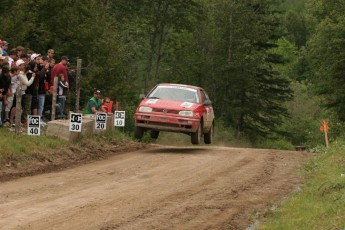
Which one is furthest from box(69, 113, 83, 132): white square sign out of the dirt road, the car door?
the car door

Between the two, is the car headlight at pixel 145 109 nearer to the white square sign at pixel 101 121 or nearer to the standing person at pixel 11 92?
the white square sign at pixel 101 121

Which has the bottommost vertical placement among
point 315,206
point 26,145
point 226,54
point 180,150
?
point 180,150

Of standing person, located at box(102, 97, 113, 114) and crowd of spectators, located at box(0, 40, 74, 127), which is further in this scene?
standing person, located at box(102, 97, 113, 114)

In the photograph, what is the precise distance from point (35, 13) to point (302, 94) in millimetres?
57730

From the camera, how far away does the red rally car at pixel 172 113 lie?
2064 cm

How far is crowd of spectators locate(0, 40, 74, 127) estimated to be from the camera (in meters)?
17.6

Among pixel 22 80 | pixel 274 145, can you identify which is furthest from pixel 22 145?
pixel 274 145

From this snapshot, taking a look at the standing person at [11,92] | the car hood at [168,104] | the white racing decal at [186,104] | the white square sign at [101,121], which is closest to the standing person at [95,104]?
the white square sign at [101,121]

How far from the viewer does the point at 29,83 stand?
18031 millimetres

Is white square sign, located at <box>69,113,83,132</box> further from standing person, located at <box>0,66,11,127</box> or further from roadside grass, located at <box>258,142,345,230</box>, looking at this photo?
roadside grass, located at <box>258,142,345,230</box>

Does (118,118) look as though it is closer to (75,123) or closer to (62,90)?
(62,90)

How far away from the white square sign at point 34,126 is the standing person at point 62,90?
3.48 m

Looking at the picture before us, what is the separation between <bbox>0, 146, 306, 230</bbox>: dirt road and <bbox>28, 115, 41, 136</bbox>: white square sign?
61.9 inches

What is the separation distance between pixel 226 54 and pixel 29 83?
154 feet
